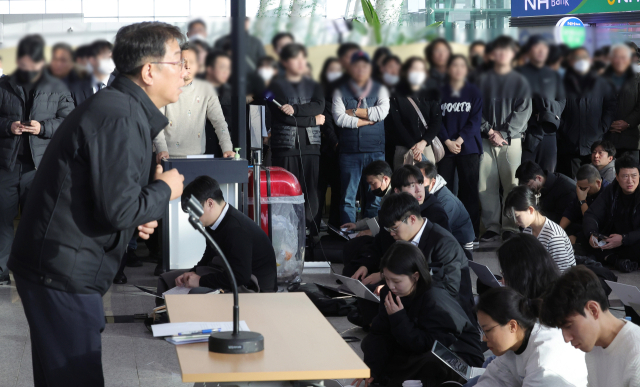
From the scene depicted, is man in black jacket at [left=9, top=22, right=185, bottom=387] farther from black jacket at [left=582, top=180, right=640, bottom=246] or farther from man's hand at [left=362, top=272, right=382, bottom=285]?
black jacket at [left=582, top=180, right=640, bottom=246]

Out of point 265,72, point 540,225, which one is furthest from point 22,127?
point 540,225

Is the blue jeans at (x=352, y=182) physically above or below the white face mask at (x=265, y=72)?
below

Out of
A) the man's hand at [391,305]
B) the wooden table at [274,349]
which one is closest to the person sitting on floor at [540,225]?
the man's hand at [391,305]

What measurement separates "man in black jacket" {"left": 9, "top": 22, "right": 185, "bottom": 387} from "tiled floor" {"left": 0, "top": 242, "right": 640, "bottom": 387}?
1.15 meters

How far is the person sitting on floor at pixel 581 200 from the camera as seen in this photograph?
5500 mm

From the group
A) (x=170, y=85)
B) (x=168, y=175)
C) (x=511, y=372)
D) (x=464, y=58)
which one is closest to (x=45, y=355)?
(x=168, y=175)

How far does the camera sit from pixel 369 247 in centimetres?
409

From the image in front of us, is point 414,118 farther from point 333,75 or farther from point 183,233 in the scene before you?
point 183,233

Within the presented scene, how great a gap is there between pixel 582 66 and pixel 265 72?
2199mm

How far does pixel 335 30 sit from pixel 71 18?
5.24 feet

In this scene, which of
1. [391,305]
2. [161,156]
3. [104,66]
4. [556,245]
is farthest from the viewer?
[161,156]

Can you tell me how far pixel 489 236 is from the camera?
6195 mm

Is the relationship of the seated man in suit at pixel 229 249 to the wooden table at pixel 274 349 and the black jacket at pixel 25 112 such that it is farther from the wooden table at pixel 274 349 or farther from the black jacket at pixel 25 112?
the black jacket at pixel 25 112

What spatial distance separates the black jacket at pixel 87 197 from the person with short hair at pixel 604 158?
4.83 m
